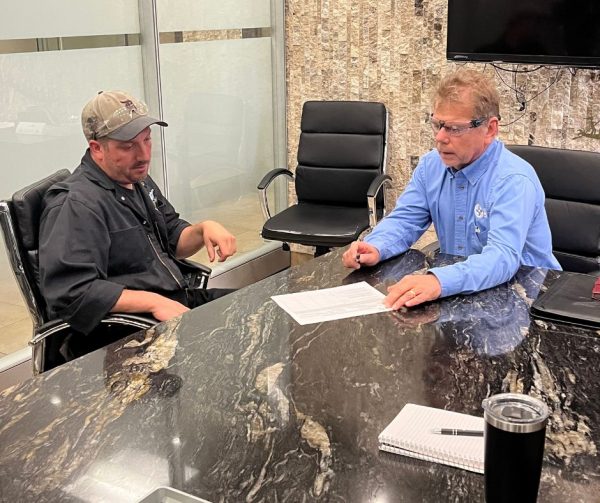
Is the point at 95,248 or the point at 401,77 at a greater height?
the point at 401,77

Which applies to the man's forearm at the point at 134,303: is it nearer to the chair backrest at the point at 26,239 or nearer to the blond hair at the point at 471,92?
the chair backrest at the point at 26,239

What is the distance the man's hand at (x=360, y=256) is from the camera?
2.36m

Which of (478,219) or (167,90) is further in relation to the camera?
(167,90)

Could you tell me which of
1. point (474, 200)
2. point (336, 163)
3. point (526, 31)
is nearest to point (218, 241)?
point (474, 200)

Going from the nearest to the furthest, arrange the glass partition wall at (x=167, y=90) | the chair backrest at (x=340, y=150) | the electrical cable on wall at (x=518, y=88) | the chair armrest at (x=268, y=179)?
the glass partition wall at (x=167, y=90) < the electrical cable on wall at (x=518, y=88) < the chair armrest at (x=268, y=179) < the chair backrest at (x=340, y=150)

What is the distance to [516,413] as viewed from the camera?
1.07 m

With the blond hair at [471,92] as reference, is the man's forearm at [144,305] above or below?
below

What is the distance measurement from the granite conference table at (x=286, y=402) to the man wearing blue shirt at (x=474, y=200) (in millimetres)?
225

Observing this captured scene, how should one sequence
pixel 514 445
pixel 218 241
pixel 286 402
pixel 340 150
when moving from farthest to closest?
pixel 340 150, pixel 218 241, pixel 286 402, pixel 514 445

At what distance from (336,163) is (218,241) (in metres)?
1.85

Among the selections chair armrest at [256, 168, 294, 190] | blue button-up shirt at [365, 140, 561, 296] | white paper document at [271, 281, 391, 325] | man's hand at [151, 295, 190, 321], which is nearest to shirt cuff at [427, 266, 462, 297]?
blue button-up shirt at [365, 140, 561, 296]

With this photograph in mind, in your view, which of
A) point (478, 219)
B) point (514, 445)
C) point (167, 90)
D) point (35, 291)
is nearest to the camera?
point (514, 445)

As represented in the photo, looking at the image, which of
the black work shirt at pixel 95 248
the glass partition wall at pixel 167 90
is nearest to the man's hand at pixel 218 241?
the black work shirt at pixel 95 248

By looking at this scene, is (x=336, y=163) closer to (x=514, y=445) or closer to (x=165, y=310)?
(x=165, y=310)
